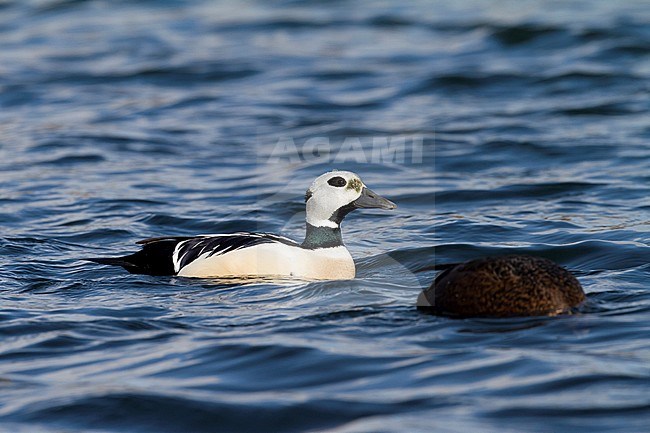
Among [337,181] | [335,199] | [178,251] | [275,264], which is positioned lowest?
[275,264]

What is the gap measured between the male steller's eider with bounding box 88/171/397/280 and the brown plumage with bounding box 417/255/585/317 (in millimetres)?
1796

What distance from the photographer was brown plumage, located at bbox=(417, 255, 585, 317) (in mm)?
6930

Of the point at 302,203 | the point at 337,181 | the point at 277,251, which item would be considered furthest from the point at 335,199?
the point at 302,203

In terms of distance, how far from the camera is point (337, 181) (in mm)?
8938

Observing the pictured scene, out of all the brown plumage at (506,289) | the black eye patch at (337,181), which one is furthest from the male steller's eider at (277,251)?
the brown plumage at (506,289)

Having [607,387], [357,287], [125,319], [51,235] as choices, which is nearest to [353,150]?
[51,235]

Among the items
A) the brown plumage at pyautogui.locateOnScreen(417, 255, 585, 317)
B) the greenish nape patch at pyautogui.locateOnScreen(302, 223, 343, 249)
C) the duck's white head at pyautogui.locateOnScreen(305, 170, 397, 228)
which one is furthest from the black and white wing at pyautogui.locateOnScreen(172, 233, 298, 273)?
the brown plumage at pyautogui.locateOnScreen(417, 255, 585, 317)

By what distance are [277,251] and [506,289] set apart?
2258mm

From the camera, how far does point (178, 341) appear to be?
7027 millimetres

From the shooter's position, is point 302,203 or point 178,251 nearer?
point 178,251

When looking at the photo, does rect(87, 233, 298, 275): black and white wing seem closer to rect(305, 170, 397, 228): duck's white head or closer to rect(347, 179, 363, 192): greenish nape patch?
rect(305, 170, 397, 228): duck's white head

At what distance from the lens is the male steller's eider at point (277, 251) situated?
8.70 m

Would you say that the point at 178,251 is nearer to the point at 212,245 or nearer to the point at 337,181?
the point at 212,245

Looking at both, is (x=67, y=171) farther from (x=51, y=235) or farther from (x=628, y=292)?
(x=628, y=292)
